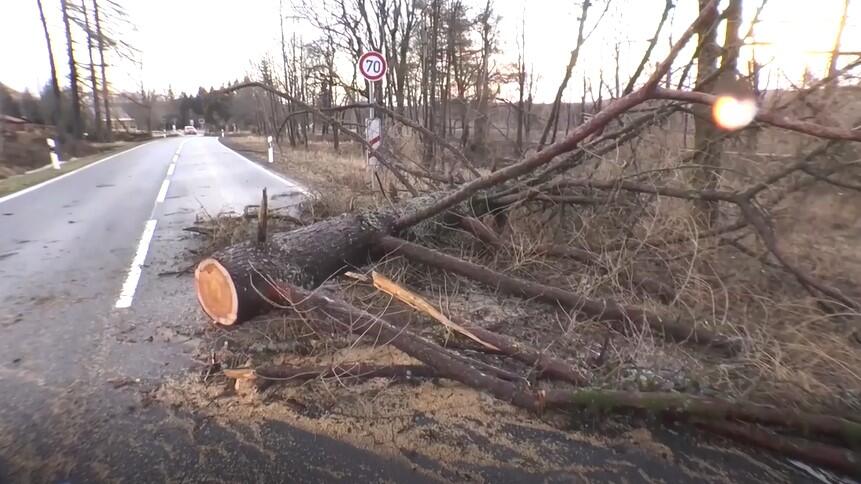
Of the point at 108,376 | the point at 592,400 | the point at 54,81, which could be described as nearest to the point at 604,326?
the point at 592,400

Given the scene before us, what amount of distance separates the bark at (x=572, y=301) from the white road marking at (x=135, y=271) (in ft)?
7.24

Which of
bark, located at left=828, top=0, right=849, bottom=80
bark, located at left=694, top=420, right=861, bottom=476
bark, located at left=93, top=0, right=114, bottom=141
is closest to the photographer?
bark, located at left=694, top=420, right=861, bottom=476

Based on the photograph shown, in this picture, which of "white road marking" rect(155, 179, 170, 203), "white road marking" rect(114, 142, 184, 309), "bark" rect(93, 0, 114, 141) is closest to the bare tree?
"bark" rect(93, 0, 114, 141)

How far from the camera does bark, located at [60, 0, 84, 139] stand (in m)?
28.4

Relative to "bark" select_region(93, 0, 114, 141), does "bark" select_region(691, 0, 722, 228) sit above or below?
below

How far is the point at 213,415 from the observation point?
2877 millimetres

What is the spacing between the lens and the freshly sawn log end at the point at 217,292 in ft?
11.6

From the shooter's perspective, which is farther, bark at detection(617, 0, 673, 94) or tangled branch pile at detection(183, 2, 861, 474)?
bark at detection(617, 0, 673, 94)

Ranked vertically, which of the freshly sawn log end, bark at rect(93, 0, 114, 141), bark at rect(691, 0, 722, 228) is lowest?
the freshly sawn log end

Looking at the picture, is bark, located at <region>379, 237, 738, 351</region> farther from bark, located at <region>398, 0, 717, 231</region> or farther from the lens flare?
the lens flare

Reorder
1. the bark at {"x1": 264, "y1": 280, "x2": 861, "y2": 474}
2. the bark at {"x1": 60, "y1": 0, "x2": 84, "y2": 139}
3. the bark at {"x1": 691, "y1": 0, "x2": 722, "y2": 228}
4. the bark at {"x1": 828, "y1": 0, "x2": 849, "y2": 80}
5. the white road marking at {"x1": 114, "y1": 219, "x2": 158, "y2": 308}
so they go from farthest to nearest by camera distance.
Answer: the bark at {"x1": 60, "y1": 0, "x2": 84, "y2": 139}, the white road marking at {"x1": 114, "y1": 219, "x2": 158, "y2": 308}, the bark at {"x1": 691, "y1": 0, "x2": 722, "y2": 228}, the bark at {"x1": 828, "y1": 0, "x2": 849, "y2": 80}, the bark at {"x1": 264, "y1": 280, "x2": 861, "y2": 474}

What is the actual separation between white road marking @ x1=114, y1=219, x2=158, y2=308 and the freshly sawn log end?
123cm

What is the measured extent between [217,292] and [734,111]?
3515 millimetres

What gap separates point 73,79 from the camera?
99.6 ft
